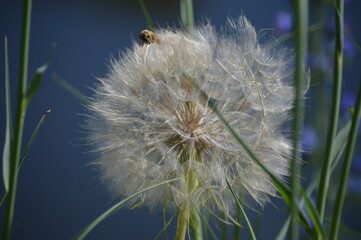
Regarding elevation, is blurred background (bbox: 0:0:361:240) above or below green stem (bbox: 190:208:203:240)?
above

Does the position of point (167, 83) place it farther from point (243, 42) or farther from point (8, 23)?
point (8, 23)

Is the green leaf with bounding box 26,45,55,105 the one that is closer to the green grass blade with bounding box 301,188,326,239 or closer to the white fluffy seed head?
the green grass blade with bounding box 301,188,326,239

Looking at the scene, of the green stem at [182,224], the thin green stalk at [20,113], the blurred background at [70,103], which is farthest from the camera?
the blurred background at [70,103]

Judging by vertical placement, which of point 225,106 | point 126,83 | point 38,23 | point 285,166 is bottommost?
point 285,166

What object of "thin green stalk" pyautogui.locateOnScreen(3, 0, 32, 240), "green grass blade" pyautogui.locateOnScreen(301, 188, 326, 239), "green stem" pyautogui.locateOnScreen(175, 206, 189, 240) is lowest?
"green grass blade" pyautogui.locateOnScreen(301, 188, 326, 239)

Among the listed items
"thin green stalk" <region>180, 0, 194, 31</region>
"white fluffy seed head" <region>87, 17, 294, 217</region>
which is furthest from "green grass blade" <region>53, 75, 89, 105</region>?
"thin green stalk" <region>180, 0, 194, 31</region>

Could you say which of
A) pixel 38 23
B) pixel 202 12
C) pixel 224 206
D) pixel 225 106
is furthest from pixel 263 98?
pixel 38 23

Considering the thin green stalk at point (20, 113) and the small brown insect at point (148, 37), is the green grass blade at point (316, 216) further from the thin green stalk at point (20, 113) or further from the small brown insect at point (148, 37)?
the small brown insect at point (148, 37)

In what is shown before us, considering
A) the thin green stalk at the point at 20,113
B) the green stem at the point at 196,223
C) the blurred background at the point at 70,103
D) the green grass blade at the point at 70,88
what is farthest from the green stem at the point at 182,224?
the blurred background at the point at 70,103
